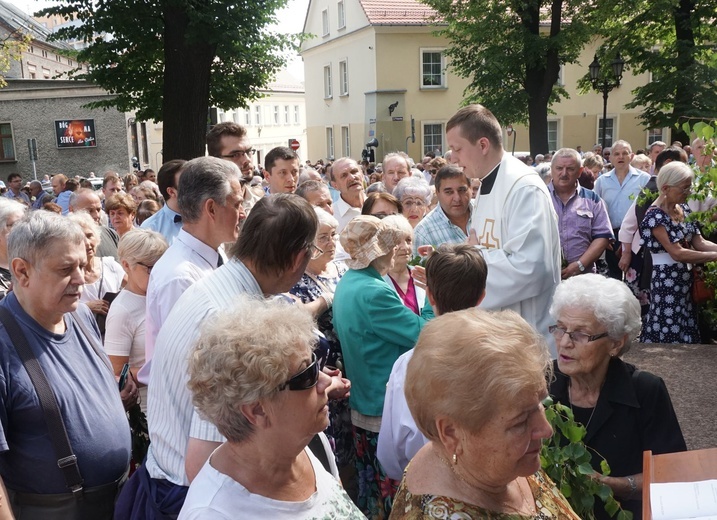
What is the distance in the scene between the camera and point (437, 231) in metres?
5.55

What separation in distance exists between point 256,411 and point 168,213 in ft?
11.8

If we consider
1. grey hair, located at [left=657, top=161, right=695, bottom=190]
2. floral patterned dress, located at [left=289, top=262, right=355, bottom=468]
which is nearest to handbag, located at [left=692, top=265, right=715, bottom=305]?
grey hair, located at [left=657, top=161, right=695, bottom=190]

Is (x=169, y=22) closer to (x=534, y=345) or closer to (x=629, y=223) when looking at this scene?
(x=629, y=223)

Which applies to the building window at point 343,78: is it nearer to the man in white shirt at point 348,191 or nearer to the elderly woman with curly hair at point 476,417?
the man in white shirt at point 348,191

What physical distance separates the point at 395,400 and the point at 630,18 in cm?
2452

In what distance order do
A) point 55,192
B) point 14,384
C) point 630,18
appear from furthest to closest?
point 630,18
point 55,192
point 14,384

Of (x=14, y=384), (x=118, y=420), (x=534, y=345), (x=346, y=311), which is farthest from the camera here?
(x=346, y=311)

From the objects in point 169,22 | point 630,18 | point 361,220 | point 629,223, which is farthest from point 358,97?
point 361,220

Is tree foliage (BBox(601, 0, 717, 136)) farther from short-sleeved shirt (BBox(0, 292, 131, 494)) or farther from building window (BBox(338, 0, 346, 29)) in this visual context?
short-sleeved shirt (BBox(0, 292, 131, 494))

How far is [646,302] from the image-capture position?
702 cm

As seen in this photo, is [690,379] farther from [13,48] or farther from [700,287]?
[13,48]

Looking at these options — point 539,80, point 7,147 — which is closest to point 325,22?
point 7,147

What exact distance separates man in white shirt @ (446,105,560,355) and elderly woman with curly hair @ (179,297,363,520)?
2.01m

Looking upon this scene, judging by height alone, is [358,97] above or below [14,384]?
above
